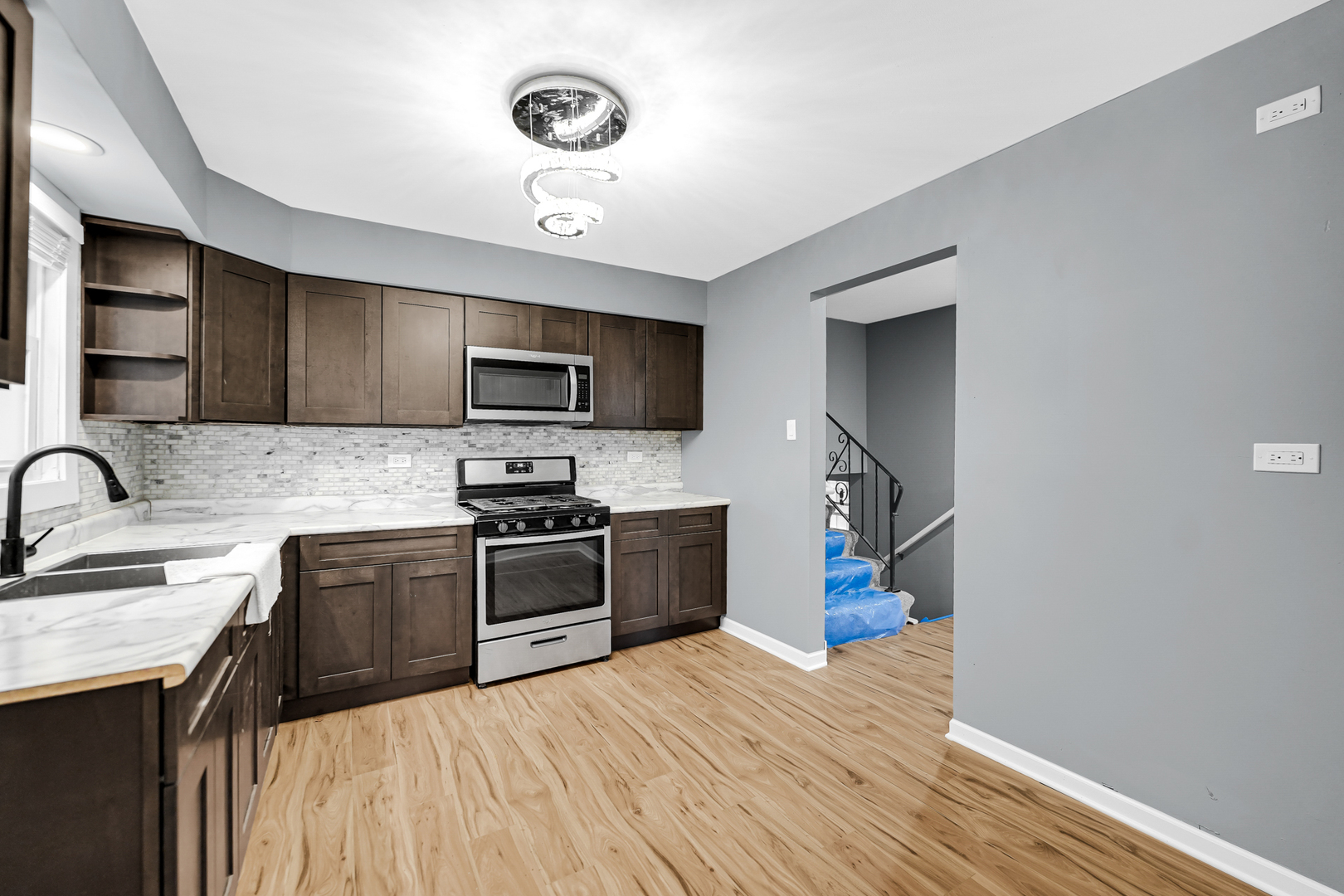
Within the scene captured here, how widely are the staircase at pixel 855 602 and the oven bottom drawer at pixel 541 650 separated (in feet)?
4.87

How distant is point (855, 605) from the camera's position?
13.1 feet

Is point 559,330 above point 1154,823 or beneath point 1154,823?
above

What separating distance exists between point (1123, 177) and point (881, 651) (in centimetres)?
278

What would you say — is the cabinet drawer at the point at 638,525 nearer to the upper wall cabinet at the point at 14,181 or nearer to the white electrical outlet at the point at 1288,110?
the upper wall cabinet at the point at 14,181

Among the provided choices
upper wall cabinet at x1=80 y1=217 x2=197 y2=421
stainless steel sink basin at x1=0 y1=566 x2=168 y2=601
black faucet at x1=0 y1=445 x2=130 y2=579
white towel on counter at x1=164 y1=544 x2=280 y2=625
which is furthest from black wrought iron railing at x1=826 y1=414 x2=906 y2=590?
black faucet at x1=0 y1=445 x2=130 y2=579

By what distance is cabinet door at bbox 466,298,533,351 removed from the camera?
3479mm

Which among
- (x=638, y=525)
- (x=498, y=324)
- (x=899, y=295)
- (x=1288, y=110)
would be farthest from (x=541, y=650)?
(x=899, y=295)

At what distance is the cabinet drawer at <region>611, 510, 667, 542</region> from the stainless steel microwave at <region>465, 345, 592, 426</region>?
26.1 inches

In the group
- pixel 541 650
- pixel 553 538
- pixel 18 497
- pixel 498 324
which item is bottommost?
pixel 541 650

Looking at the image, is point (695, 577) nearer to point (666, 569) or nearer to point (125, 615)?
point (666, 569)

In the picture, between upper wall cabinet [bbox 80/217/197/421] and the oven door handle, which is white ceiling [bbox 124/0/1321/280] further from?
the oven door handle

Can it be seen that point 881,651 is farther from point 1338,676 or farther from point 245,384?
point 245,384

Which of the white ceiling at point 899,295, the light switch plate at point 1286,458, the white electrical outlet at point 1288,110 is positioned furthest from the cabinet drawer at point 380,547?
the white electrical outlet at point 1288,110

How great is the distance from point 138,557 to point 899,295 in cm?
487
